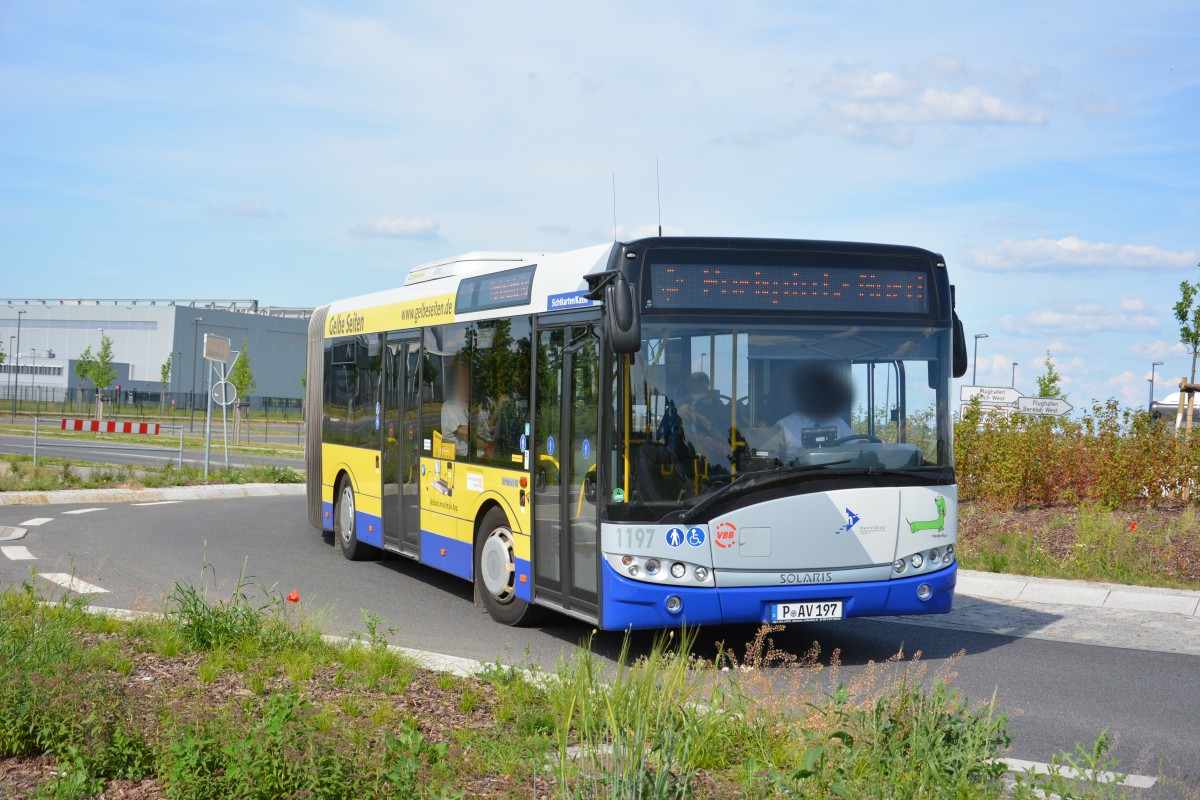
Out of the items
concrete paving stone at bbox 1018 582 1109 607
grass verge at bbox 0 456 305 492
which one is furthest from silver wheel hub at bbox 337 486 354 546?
grass verge at bbox 0 456 305 492

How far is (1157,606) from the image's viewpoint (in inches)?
479

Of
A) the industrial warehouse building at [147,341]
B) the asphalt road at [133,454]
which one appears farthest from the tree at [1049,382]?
the industrial warehouse building at [147,341]

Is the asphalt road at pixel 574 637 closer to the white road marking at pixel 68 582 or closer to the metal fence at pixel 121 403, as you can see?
the white road marking at pixel 68 582

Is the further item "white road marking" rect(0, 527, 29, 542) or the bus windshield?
"white road marking" rect(0, 527, 29, 542)

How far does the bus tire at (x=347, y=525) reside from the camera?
1500cm

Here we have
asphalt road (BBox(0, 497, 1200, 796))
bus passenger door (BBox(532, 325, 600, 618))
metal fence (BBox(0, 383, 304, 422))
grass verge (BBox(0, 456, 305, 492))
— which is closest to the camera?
asphalt road (BBox(0, 497, 1200, 796))

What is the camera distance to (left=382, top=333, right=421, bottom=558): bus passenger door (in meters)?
12.9

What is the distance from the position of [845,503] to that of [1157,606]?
15.7ft

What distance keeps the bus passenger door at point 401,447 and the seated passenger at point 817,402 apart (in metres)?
4.85

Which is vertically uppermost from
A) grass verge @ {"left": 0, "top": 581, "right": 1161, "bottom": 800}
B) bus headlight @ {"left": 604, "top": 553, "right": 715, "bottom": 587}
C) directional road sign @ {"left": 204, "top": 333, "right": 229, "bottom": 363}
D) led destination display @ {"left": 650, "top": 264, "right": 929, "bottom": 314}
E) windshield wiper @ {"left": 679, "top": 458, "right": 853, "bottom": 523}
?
directional road sign @ {"left": 204, "top": 333, "right": 229, "bottom": 363}

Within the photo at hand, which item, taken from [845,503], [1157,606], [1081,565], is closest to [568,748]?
[845,503]

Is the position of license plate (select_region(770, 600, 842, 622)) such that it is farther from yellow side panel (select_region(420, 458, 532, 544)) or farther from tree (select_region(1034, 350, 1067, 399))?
tree (select_region(1034, 350, 1067, 399))

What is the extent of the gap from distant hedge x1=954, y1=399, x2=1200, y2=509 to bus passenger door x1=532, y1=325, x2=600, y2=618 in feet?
34.3

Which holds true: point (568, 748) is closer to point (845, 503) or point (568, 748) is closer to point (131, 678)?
point (131, 678)
